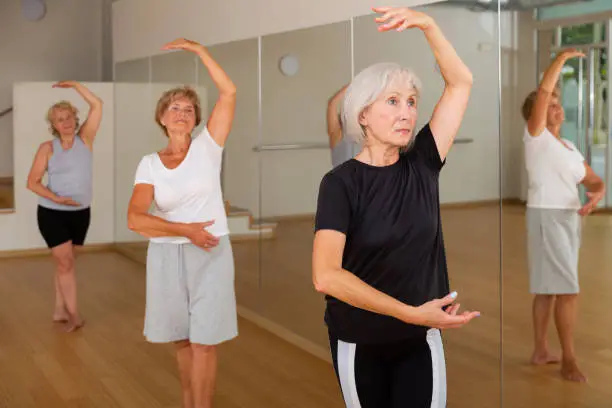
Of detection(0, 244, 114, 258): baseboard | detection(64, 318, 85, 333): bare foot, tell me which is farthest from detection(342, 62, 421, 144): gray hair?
detection(0, 244, 114, 258): baseboard

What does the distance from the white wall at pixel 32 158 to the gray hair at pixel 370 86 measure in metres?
8.00

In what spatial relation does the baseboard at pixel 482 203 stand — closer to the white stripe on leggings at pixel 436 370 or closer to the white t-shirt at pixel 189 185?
the white t-shirt at pixel 189 185

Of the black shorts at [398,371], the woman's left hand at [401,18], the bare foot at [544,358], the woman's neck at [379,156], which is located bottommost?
the bare foot at [544,358]

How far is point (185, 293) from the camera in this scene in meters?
4.04

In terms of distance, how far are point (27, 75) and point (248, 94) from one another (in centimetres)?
706

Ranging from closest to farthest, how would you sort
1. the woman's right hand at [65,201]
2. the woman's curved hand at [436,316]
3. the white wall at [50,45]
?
the woman's curved hand at [436,316] < the woman's right hand at [65,201] < the white wall at [50,45]

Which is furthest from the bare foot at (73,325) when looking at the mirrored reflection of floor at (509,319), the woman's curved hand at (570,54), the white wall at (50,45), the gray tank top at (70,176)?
the white wall at (50,45)

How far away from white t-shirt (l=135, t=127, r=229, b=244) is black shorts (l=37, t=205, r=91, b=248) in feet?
8.64

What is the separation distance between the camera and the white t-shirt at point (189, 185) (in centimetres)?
398

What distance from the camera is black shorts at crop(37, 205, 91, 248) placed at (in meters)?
6.50

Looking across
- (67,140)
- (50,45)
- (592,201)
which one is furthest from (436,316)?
(50,45)

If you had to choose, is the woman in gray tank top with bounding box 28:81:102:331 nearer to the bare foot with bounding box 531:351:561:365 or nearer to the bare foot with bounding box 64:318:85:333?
the bare foot with bounding box 64:318:85:333

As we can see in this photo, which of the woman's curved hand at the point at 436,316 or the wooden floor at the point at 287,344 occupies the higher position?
the woman's curved hand at the point at 436,316

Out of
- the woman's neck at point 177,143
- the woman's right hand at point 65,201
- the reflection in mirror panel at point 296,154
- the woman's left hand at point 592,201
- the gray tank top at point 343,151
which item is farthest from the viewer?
the woman's right hand at point 65,201
